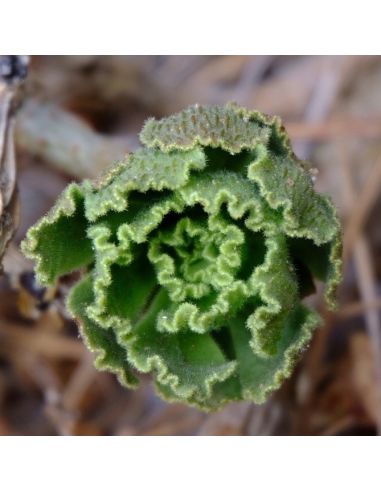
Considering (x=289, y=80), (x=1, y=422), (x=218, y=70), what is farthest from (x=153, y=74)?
(x=1, y=422)

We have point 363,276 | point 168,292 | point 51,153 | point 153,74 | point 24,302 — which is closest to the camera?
point 168,292

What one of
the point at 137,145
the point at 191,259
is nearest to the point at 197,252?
the point at 191,259

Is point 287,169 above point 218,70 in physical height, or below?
below

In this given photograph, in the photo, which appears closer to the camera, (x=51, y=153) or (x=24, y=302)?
(x=24, y=302)

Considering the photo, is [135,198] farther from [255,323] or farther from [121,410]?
[121,410]

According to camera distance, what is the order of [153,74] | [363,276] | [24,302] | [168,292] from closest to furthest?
1. [168,292]
2. [24,302]
3. [363,276]
4. [153,74]

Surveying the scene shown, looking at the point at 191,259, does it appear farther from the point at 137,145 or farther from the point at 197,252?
the point at 137,145
